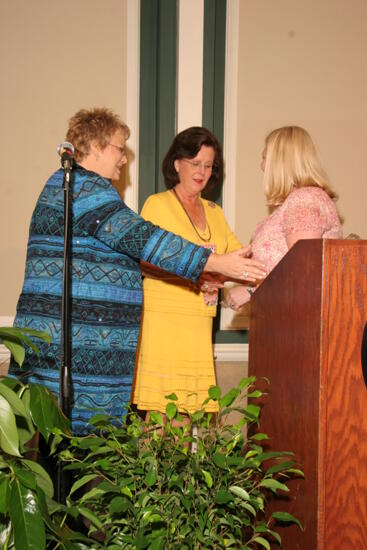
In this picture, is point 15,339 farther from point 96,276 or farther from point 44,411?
point 96,276

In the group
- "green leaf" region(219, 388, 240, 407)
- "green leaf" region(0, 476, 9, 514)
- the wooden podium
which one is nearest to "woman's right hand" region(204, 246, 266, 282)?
the wooden podium

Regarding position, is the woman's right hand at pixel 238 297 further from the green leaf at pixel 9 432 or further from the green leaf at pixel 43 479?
the green leaf at pixel 9 432

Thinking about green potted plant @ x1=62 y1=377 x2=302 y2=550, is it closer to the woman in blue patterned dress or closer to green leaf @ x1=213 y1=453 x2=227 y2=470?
green leaf @ x1=213 y1=453 x2=227 y2=470

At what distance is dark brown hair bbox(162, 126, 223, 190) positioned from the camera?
3068mm

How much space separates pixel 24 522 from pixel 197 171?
244 cm

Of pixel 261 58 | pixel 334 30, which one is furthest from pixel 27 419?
pixel 334 30

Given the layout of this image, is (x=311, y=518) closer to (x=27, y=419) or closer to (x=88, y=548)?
(x=88, y=548)

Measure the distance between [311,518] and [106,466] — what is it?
0.37 meters

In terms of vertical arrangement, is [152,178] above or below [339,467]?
above

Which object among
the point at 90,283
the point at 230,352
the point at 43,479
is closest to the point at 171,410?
the point at 43,479

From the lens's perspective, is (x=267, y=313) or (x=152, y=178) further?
(x=152, y=178)

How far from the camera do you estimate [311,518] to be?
1.13 meters

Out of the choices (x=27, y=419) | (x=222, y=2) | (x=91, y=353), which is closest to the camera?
(x=27, y=419)

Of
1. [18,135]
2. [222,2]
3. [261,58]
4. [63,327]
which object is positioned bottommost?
[63,327]
